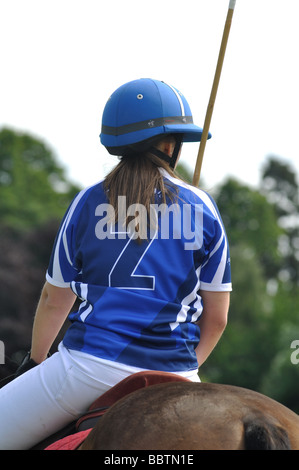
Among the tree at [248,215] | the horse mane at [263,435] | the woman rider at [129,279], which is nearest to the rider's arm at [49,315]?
the woman rider at [129,279]

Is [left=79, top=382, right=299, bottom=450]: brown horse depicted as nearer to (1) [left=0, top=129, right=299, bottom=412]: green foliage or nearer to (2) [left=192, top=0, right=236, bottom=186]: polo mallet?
(2) [left=192, top=0, right=236, bottom=186]: polo mallet

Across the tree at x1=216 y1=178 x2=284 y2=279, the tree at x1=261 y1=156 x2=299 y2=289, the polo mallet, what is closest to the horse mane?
the polo mallet

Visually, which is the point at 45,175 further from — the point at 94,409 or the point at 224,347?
the point at 94,409

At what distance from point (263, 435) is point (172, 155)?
1.51m

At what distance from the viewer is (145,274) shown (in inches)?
117

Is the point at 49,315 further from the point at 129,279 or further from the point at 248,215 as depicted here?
the point at 248,215

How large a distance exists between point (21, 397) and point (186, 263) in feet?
2.98

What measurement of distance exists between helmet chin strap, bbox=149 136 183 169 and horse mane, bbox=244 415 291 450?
1.35 m

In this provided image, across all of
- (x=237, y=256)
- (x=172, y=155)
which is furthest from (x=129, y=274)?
(x=237, y=256)

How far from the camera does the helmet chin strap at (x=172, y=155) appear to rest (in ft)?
10.8

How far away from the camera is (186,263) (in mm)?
3049

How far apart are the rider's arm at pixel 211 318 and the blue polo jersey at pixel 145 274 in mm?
63

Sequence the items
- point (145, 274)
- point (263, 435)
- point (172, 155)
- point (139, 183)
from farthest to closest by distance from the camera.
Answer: point (172, 155), point (139, 183), point (145, 274), point (263, 435)

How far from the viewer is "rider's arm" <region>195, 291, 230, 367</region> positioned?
327 centimetres
